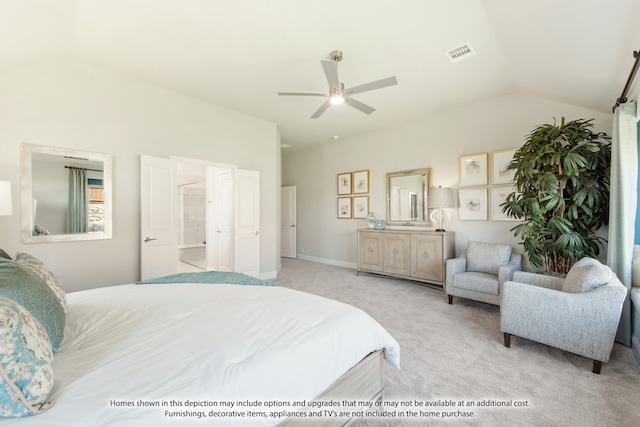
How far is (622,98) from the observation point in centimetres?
255

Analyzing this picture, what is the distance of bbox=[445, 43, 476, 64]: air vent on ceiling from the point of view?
9.09ft

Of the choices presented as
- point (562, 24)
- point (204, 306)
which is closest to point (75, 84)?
point (204, 306)

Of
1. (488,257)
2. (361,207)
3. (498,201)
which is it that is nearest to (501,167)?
(498,201)

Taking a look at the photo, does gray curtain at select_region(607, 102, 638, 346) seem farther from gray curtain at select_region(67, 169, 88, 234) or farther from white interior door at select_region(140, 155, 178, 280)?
gray curtain at select_region(67, 169, 88, 234)

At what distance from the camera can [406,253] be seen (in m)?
4.58

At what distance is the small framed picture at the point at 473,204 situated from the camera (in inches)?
166

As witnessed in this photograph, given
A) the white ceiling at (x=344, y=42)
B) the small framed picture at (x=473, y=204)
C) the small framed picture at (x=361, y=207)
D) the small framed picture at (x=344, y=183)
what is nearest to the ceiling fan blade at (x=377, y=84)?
the white ceiling at (x=344, y=42)

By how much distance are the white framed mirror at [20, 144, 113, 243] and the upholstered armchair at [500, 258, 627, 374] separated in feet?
14.9

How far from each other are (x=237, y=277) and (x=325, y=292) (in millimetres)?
2131

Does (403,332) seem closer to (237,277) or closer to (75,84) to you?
(237,277)

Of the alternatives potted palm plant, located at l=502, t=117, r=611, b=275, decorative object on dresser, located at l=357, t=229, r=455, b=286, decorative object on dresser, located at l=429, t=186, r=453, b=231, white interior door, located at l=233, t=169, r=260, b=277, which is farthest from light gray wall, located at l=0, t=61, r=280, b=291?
potted palm plant, located at l=502, t=117, r=611, b=275

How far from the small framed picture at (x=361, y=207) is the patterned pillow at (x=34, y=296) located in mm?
5039

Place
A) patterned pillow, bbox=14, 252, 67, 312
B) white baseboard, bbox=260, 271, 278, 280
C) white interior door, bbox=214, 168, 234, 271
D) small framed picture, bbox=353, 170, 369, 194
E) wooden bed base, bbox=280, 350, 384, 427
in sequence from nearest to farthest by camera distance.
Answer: wooden bed base, bbox=280, 350, 384, 427 < patterned pillow, bbox=14, 252, 67, 312 < white interior door, bbox=214, 168, 234, 271 < white baseboard, bbox=260, 271, 278, 280 < small framed picture, bbox=353, 170, 369, 194

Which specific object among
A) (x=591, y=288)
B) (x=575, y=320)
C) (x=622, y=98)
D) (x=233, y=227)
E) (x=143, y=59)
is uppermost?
(x=143, y=59)
